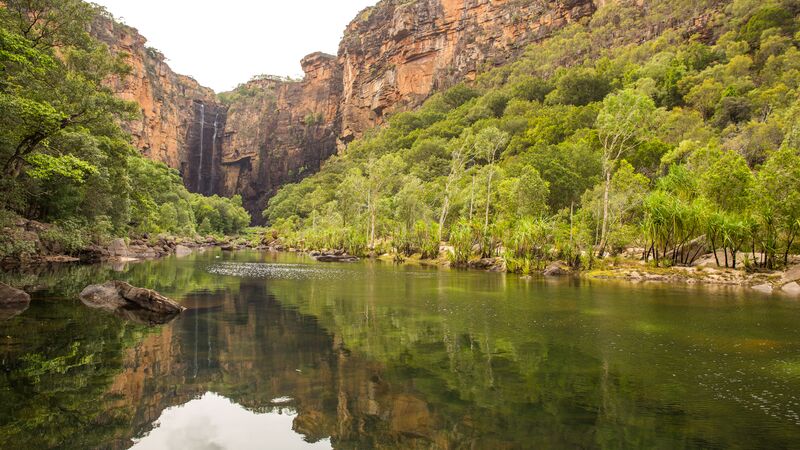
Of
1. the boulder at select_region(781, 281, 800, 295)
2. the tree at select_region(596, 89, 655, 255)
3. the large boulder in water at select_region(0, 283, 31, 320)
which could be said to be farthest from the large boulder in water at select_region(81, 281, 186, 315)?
the tree at select_region(596, 89, 655, 255)

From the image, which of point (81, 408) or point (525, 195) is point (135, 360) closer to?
point (81, 408)

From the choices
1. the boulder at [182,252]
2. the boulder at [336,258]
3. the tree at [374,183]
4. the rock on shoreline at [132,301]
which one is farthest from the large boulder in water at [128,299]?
the tree at [374,183]

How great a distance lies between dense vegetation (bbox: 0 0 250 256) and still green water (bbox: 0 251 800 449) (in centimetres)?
663

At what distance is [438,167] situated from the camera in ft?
281

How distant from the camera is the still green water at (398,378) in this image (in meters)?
6.70

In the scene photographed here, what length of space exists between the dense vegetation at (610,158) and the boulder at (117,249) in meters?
25.3

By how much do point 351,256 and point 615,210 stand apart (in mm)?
28724

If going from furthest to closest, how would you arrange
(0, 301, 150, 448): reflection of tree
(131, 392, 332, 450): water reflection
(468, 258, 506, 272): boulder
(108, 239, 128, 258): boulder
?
(108, 239, 128, 258): boulder < (468, 258, 506, 272): boulder < (131, 392, 332, 450): water reflection < (0, 301, 150, 448): reflection of tree

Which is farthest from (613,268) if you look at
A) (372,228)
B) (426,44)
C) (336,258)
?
(426,44)

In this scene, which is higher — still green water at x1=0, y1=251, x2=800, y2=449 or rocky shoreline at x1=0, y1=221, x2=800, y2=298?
rocky shoreline at x1=0, y1=221, x2=800, y2=298

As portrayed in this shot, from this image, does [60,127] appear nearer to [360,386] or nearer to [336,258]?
[360,386]

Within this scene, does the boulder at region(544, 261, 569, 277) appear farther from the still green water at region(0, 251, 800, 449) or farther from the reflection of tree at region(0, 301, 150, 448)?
the reflection of tree at region(0, 301, 150, 448)

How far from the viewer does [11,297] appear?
1564 cm

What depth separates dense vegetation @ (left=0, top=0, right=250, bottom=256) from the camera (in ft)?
59.7
